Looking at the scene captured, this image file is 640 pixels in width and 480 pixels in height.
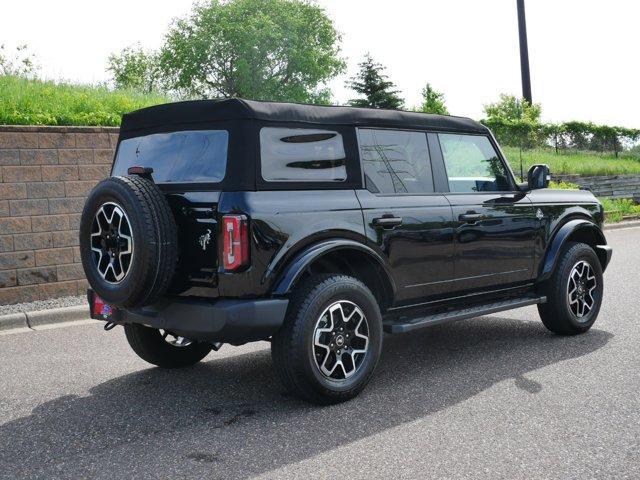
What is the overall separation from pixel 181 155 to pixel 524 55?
1285 inches

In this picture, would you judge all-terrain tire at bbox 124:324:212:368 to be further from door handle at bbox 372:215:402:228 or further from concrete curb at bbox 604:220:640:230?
concrete curb at bbox 604:220:640:230

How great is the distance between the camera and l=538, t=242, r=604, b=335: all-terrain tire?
6305 mm

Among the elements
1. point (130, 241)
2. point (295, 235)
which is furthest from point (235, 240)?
point (130, 241)

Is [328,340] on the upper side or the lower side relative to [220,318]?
lower

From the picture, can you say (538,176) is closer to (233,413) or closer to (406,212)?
(406,212)

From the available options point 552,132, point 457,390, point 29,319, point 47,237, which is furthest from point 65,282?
point 552,132

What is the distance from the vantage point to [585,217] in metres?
6.71

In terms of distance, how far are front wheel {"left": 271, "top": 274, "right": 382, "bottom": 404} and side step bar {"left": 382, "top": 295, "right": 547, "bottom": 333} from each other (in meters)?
0.23

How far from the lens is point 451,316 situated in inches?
210

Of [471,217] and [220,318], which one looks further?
[471,217]

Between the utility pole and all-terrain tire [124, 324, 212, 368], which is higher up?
the utility pole

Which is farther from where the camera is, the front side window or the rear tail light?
the front side window

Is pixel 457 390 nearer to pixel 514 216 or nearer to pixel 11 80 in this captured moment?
pixel 514 216

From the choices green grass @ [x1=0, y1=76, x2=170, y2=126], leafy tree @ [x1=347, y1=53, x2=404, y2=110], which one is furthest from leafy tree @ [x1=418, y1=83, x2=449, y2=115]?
green grass @ [x1=0, y1=76, x2=170, y2=126]
